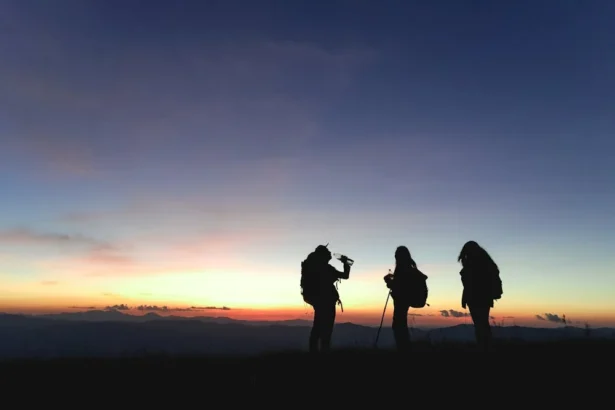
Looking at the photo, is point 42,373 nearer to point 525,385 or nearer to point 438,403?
point 438,403

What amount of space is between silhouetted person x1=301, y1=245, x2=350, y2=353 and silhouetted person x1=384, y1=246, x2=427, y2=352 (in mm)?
1745

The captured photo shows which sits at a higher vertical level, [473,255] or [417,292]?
[473,255]

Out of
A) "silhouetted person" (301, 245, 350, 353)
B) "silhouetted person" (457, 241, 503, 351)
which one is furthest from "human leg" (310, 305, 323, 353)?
"silhouetted person" (457, 241, 503, 351)

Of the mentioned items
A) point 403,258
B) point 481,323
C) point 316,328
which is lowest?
point 316,328

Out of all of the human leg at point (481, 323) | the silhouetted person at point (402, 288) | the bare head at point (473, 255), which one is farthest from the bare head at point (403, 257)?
the human leg at point (481, 323)

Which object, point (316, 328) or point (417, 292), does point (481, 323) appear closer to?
point (417, 292)

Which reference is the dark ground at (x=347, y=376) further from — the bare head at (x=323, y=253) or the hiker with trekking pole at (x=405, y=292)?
the bare head at (x=323, y=253)

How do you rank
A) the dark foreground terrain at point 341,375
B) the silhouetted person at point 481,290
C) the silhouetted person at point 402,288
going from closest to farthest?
the dark foreground terrain at point 341,375 < the silhouetted person at point 402,288 < the silhouetted person at point 481,290

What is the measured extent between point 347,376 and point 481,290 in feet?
18.0

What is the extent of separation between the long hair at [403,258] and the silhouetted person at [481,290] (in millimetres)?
1554

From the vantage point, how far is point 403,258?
12.0 metres

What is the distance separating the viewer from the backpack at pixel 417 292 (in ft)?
38.3

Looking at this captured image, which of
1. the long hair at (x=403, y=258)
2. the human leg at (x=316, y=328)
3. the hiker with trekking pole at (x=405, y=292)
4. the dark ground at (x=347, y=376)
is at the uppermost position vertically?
the long hair at (x=403, y=258)

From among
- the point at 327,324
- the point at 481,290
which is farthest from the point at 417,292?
the point at 327,324
